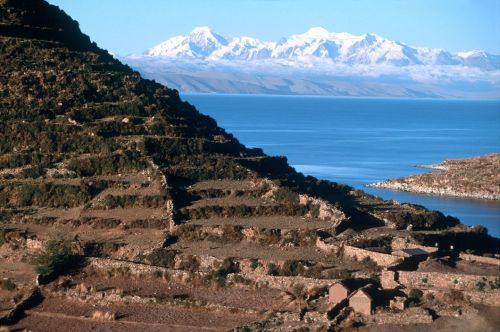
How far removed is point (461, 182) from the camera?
94875 millimetres

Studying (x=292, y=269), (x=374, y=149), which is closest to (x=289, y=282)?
(x=292, y=269)

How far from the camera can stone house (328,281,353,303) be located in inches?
1419

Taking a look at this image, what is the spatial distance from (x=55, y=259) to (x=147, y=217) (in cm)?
558

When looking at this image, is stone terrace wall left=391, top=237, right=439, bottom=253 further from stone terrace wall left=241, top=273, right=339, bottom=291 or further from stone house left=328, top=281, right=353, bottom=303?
stone house left=328, top=281, right=353, bottom=303

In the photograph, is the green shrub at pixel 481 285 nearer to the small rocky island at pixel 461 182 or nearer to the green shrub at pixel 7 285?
the green shrub at pixel 7 285

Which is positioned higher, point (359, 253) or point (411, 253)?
point (411, 253)

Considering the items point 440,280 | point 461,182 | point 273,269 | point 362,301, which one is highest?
point 461,182

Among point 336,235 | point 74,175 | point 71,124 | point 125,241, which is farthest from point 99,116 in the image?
point 336,235

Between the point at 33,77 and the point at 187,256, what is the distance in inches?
768

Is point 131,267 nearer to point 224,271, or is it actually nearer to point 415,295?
point 224,271

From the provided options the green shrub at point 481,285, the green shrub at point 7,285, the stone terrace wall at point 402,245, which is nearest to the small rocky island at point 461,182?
the stone terrace wall at point 402,245

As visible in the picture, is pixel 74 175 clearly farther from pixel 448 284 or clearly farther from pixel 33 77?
pixel 448 284

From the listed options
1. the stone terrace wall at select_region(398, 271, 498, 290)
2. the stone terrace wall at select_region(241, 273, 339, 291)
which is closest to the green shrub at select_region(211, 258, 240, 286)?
the stone terrace wall at select_region(241, 273, 339, 291)

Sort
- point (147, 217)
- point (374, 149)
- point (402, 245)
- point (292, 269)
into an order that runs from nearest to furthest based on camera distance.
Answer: point (292, 269), point (402, 245), point (147, 217), point (374, 149)
